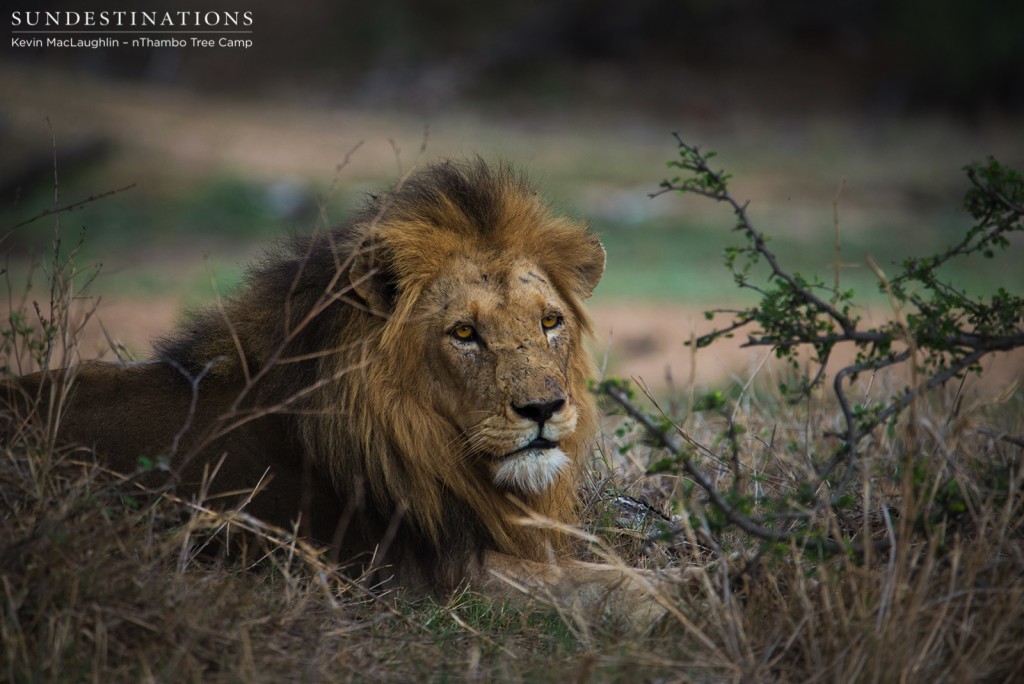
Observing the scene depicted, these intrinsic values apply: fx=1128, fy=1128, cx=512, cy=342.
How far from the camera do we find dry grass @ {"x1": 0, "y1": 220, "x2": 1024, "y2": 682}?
327cm

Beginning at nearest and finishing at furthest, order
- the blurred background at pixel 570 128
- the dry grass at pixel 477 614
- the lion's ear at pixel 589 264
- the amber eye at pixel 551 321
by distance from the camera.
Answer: the dry grass at pixel 477 614
the amber eye at pixel 551 321
the lion's ear at pixel 589 264
the blurred background at pixel 570 128

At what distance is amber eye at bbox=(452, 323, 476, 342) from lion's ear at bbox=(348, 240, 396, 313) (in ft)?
0.93

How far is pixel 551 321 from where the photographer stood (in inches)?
176

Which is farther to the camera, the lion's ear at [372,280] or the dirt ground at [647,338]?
the dirt ground at [647,338]

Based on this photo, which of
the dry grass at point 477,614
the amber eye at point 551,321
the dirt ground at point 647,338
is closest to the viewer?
the dry grass at point 477,614

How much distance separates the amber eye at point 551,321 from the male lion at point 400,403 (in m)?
0.02

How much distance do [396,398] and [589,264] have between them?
1.07m

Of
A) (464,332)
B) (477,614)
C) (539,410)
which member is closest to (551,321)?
(464,332)

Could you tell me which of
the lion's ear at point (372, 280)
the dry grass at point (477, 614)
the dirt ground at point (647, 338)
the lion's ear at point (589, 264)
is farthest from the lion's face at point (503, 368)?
the dirt ground at point (647, 338)

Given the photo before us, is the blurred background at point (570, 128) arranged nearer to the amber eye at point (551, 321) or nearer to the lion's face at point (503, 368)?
the amber eye at point (551, 321)

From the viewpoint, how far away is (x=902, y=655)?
127 inches

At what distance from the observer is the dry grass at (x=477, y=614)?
10.7 feet

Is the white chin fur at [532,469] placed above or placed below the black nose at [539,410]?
below

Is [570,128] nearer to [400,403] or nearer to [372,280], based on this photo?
[372,280]
